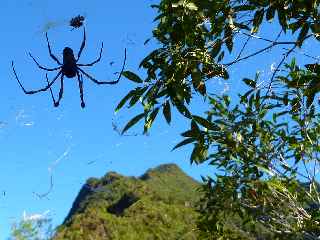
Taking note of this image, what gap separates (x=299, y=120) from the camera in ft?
30.9

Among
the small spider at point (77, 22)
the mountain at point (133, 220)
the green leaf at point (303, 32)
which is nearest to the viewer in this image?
the green leaf at point (303, 32)

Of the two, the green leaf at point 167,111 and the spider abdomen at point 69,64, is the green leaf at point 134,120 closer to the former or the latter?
the green leaf at point 167,111

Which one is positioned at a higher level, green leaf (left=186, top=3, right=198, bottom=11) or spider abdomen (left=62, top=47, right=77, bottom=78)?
spider abdomen (left=62, top=47, right=77, bottom=78)

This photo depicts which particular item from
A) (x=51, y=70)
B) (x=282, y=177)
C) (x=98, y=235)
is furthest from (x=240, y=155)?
(x=98, y=235)

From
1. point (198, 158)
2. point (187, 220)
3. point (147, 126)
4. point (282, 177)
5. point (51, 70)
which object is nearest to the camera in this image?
point (147, 126)

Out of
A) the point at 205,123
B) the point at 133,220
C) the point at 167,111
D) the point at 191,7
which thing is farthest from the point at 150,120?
the point at 133,220

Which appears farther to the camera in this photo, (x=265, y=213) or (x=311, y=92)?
(x=265, y=213)

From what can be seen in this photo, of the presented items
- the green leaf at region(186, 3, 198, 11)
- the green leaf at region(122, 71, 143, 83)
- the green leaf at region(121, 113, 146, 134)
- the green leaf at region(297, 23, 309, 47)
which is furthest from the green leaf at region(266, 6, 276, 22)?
the green leaf at region(121, 113, 146, 134)

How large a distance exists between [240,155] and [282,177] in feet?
2.58

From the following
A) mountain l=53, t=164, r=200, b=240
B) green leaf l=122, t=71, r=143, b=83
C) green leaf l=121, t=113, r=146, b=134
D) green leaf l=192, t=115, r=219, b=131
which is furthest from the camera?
mountain l=53, t=164, r=200, b=240

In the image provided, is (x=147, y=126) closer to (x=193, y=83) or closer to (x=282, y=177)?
(x=193, y=83)

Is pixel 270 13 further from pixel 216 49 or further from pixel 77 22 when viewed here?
pixel 77 22

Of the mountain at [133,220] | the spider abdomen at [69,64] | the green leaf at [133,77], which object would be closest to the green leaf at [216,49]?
the green leaf at [133,77]

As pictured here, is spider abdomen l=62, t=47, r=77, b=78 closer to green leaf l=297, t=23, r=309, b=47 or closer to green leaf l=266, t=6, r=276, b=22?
green leaf l=266, t=6, r=276, b=22
